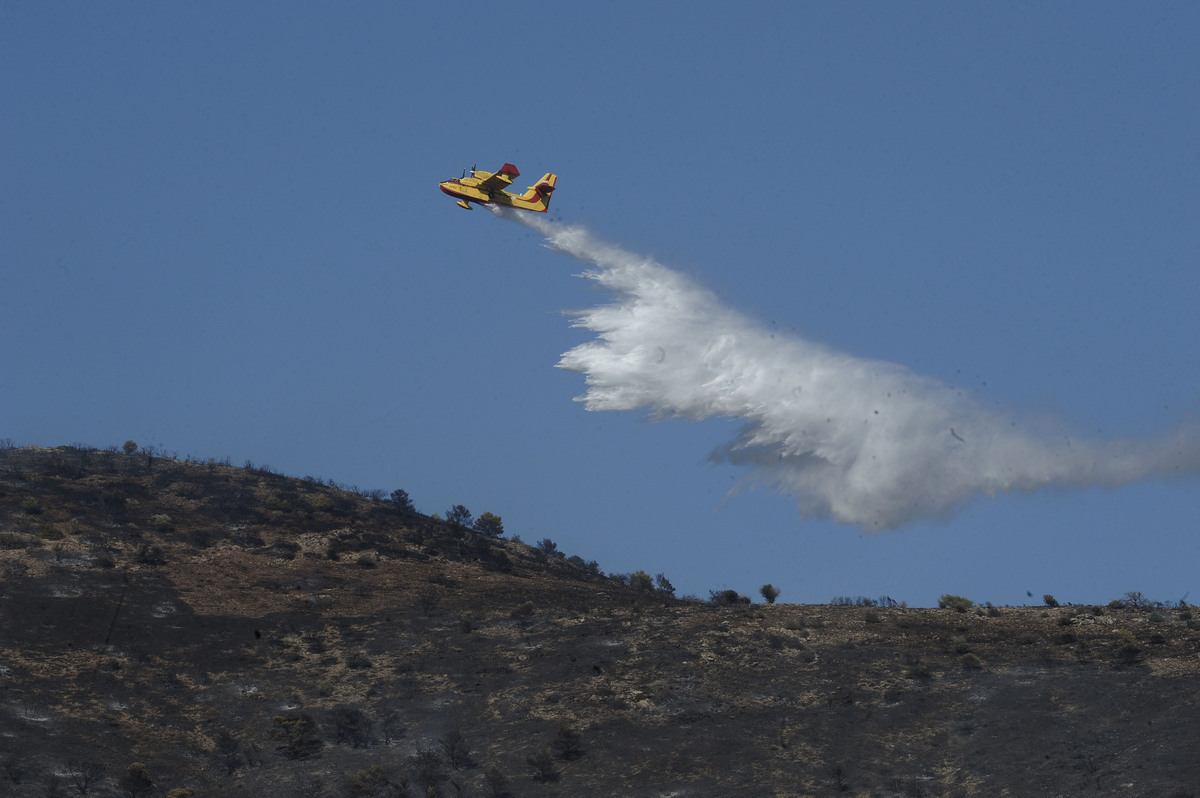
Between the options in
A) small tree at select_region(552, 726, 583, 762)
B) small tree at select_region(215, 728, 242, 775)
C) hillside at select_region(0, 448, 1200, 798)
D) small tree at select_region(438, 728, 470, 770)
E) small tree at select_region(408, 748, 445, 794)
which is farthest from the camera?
small tree at select_region(215, 728, 242, 775)

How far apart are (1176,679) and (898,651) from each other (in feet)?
36.4

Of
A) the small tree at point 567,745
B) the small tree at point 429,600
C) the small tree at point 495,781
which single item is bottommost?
the small tree at point 495,781

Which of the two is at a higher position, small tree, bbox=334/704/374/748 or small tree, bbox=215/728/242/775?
small tree, bbox=334/704/374/748

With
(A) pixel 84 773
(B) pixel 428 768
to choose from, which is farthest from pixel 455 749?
(A) pixel 84 773

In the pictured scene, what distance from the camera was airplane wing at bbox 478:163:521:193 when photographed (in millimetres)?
73875

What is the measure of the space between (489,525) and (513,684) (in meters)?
33.0

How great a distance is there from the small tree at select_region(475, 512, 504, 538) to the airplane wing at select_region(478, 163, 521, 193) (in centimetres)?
2311

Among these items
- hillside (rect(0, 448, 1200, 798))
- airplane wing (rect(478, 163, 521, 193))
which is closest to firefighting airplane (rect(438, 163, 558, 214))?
airplane wing (rect(478, 163, 521, 193))

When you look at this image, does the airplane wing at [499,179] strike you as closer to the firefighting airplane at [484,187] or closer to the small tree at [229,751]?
the firefighting airplane at [484,187]

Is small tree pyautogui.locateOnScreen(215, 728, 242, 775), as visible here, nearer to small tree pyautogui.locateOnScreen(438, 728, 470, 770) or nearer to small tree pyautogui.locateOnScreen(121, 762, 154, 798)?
small tree pyautogui.locateOnScreen(121, 762, 154, 798)

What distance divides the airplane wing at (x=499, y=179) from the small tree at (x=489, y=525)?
910 inches

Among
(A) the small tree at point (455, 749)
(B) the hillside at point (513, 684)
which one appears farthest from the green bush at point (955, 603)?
(A) the small tree at point (455, 749)

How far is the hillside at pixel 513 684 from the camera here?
44.2 metres

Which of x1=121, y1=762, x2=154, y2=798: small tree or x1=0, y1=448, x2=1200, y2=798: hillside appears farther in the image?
x1=0, y1=448, x2=1200, y2=798: hillside
